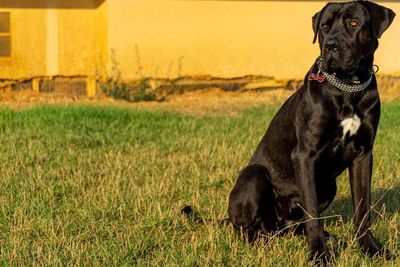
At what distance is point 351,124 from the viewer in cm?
526

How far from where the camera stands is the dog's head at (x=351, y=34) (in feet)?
17.0

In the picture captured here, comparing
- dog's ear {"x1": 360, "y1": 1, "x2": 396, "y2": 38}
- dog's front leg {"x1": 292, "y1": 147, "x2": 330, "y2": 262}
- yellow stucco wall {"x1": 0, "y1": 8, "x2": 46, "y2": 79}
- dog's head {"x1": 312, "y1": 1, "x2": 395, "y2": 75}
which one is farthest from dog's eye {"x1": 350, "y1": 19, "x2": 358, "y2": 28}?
yellow stucco wall {"x1": 0, "y1": 8, "x2": 46, "y2": 79}

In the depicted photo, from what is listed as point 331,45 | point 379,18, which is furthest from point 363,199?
point 379,18

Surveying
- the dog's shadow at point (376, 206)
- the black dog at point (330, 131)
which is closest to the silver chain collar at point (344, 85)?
the black dog at point (330, 131)

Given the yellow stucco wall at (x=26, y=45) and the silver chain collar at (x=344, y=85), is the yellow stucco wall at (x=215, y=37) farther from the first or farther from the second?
the silver chain collar at (x=344, y=85)

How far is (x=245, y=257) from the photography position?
515 centimetres

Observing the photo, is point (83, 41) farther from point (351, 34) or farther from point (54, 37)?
point (351, 34)

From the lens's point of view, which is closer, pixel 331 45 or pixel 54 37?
pixel 331 45

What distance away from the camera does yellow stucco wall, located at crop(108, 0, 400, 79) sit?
14422 mm

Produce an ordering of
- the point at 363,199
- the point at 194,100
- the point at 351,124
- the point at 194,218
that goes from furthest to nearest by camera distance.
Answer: the point at 194,100 → the point at 194,218 → the point at 363,199 → the point at 351,124

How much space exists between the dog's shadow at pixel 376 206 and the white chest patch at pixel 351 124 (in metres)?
1.08

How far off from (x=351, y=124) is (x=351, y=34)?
0.61 m

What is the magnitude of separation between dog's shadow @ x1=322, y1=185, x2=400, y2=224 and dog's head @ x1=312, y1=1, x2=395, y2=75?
1.43 m

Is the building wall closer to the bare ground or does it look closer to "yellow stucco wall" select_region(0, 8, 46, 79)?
"yellow stucco wall" select_region(0, 8, 46, 79)
